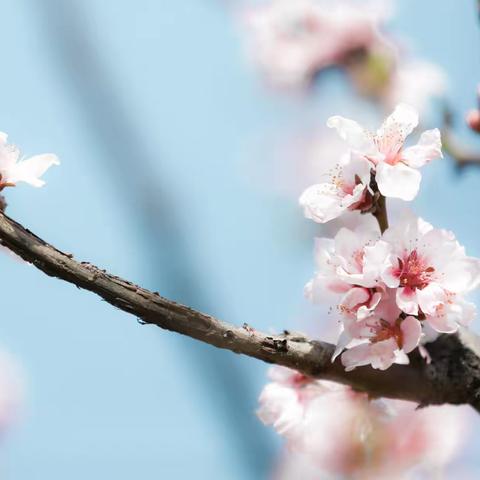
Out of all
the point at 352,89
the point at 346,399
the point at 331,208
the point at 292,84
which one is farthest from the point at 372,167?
the point at 292,84

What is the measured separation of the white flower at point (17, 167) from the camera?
142 cm

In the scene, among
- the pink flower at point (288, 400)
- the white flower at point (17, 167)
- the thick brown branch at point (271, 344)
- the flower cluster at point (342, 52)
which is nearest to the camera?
the thick brown branch at point (271, 344)

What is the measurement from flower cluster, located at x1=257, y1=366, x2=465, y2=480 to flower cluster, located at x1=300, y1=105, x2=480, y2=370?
0.21 meters

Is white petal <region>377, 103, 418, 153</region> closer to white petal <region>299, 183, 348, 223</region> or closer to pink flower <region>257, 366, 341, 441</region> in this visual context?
white petal <region>299, 183, 348, 223</region>

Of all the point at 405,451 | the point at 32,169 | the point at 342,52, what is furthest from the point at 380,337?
the point at 342,52

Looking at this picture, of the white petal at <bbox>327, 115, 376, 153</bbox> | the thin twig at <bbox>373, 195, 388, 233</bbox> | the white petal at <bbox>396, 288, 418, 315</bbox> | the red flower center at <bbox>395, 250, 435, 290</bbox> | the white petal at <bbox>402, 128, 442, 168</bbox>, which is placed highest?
the white petal at <bbox>402, 128, 442, 168</bbox>

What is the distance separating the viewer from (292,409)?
5.42ft

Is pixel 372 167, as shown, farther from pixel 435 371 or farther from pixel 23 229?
pixel 23 229

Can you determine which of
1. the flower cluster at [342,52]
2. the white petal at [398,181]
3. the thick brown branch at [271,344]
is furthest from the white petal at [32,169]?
the flower cluster at [342,52]

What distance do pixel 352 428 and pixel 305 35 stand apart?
2486 millimetres

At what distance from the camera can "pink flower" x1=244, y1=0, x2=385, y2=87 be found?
3745 mm

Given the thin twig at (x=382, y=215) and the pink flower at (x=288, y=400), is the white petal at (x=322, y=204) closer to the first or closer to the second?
the thin twig at (x=382, y=215)

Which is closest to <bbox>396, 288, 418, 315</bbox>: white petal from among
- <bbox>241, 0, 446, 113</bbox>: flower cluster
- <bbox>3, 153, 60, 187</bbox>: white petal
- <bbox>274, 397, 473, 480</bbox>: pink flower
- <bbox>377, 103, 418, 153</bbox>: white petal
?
<bbox>377, 103, 418, 153</bbox>: white petal

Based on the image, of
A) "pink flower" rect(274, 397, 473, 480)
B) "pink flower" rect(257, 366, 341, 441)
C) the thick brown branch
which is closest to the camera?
the thick brown branch
